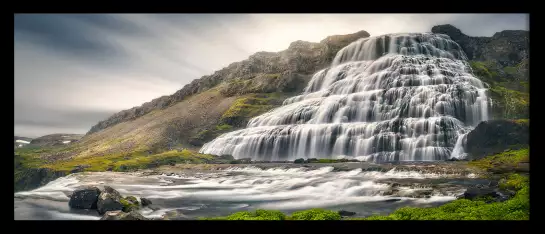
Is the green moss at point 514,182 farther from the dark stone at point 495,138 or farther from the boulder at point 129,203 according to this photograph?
the boulder at point 129,203

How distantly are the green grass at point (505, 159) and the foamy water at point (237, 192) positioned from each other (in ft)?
7.84

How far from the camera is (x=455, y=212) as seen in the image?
1513cm

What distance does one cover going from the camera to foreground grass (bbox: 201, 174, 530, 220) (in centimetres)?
1395

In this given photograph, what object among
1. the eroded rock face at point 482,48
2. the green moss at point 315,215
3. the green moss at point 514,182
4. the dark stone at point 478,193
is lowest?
the green moss at point 315,215

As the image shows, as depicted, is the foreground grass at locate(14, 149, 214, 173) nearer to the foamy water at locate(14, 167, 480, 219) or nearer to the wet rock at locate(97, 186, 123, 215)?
the foamy water at locate(14, 167, 480, 219)

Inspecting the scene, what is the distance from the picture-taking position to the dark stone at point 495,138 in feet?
71.5

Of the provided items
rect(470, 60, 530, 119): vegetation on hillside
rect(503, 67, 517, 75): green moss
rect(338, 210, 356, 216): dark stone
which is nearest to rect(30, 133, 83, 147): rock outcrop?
rect(338, 210, 356, 216): dark stone

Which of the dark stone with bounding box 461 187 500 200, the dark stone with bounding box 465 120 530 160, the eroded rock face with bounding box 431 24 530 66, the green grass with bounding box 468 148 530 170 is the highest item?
the eroded rock face with bounding box 431 24 530 66

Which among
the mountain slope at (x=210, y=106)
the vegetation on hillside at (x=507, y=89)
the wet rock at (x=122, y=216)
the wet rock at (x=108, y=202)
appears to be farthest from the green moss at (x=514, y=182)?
the wet rock at (x=108, y=202)

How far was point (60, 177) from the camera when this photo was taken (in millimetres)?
20797

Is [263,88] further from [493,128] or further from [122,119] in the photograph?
[493,128]

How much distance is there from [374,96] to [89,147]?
895 inches

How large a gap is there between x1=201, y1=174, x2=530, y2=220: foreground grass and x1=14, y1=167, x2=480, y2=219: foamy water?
45.4 inches

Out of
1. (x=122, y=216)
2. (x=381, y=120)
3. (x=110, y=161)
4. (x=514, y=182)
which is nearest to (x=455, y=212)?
(x=514, y=182)
